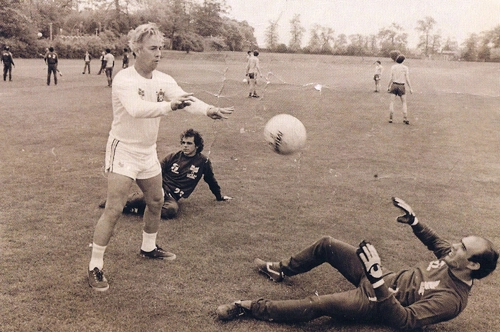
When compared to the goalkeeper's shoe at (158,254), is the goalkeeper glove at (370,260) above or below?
above

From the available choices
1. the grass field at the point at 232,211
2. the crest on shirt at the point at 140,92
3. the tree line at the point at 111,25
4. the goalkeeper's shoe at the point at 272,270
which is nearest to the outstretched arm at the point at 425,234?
the grass field at the point at 232,211

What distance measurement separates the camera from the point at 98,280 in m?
4.87

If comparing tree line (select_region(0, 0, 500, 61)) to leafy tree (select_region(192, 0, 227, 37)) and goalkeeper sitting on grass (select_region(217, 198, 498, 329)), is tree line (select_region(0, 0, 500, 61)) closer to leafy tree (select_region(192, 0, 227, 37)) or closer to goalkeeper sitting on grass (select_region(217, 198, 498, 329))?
leafy tree (select_region(192, 0, 227, 37))

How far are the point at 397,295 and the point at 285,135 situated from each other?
241cm

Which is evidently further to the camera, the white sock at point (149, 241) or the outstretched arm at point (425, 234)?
the white sock at point (149, 241)

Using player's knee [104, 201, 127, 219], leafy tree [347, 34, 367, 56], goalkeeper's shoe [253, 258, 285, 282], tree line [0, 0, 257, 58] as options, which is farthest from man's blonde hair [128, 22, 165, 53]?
leafy tree [347, 34, 367, 56]

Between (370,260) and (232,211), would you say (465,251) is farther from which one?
(232,211)

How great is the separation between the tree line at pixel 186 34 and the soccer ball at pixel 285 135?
21.2 feet

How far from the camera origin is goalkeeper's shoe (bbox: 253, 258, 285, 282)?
204 inches

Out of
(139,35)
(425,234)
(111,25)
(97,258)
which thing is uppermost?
(111,25)

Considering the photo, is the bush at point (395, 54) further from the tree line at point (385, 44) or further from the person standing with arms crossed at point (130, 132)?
the person standing with arms crossed at point (130, 132)

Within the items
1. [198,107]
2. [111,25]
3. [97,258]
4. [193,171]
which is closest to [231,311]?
[97,258]

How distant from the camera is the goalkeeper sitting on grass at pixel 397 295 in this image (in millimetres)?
3941

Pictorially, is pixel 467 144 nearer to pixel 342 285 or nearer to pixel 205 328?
pixel 342 285
